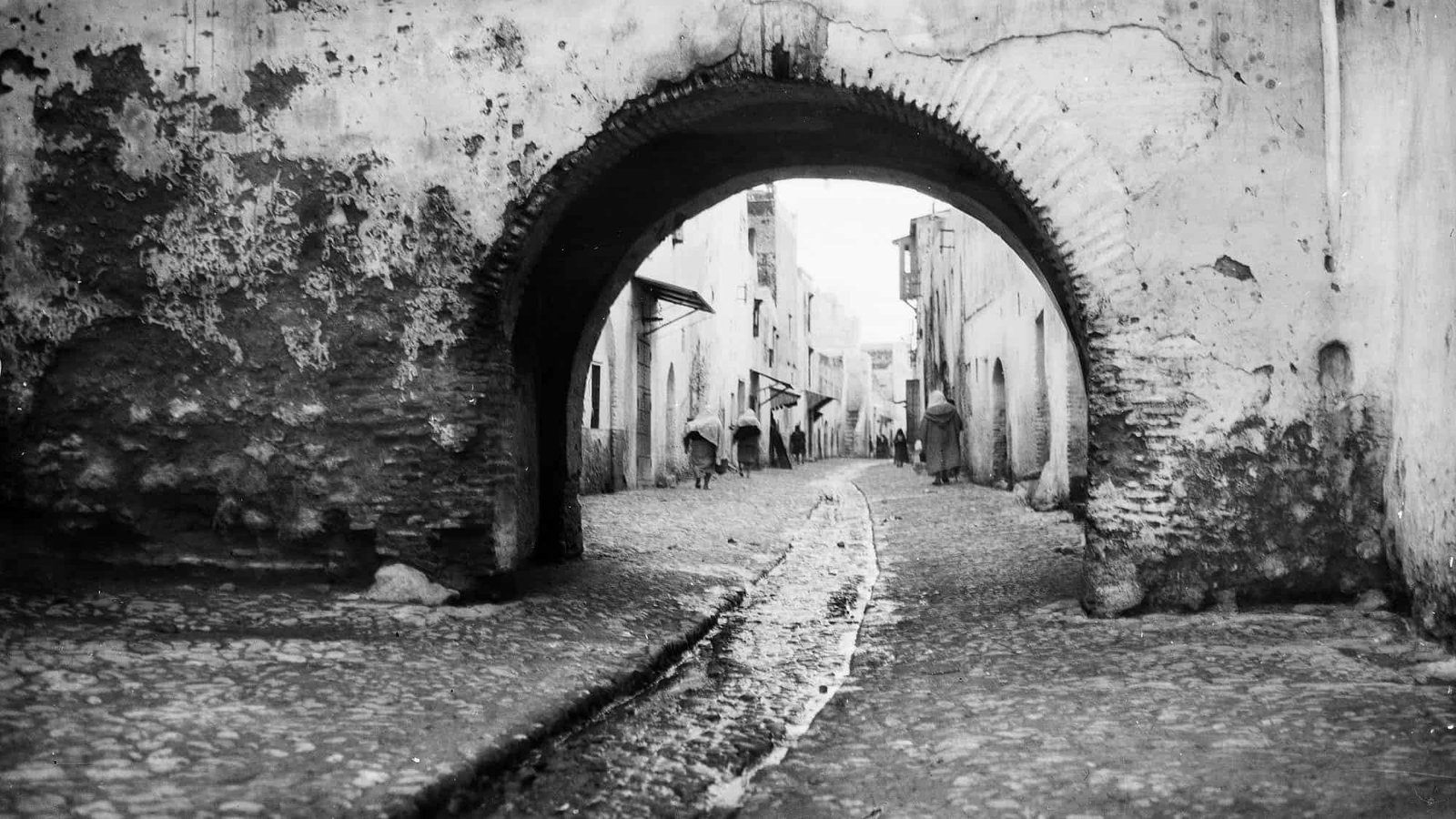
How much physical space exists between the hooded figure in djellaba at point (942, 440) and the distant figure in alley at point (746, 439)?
431 cm

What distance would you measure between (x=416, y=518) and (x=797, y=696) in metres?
2.04

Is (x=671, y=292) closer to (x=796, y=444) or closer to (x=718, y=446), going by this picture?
(x=718, y=446)

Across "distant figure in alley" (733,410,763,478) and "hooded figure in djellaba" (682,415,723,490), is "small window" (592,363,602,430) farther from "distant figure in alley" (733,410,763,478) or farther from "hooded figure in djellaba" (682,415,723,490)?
"distant figure in alley" (733,410,763,478)

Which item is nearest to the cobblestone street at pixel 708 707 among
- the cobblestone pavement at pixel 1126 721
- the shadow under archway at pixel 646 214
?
the cobblestone pavement at pixel 1126 721

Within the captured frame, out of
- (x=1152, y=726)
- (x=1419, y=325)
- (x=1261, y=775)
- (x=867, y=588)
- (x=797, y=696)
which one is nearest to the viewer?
(x=1261, y=775)

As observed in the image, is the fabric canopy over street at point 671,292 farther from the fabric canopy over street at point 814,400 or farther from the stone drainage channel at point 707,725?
the fabric canopy over street at point 814,400

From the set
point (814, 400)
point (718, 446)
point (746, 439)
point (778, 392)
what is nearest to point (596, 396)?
point (718, 446)

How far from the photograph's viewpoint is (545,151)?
4926 mm

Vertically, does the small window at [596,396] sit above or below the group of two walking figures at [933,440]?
above

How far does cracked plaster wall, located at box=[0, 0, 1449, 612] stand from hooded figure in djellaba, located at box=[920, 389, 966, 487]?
11540mm

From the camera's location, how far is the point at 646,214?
254 inches

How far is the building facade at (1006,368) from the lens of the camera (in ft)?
34.6

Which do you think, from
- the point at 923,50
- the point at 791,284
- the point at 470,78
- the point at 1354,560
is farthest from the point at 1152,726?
the point at 791,284

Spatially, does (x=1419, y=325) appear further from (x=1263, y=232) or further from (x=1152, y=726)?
(x=1152, y=726)
